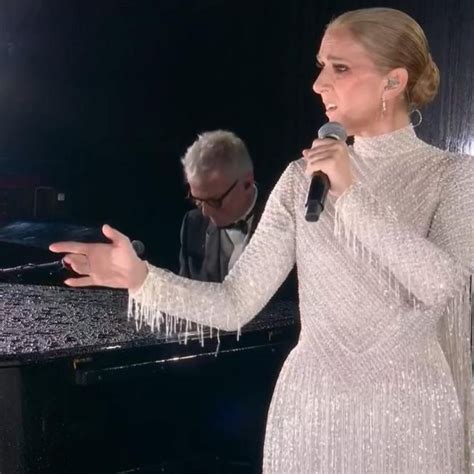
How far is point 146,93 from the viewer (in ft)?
8.96

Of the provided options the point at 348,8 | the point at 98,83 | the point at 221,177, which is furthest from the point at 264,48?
the point at 98,83

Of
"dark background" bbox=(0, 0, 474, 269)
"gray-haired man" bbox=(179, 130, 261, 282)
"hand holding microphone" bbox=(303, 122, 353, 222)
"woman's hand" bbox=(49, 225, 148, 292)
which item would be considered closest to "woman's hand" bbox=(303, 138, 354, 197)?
"hand holding microphone" bbox=(303, 122, 353, 222)

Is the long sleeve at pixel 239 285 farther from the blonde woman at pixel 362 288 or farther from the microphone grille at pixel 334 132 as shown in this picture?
the microphone grille at pixel 334 132

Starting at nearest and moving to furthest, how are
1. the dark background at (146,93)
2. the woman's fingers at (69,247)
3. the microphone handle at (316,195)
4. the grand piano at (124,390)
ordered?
1. the microphone handle at (316,195)
2. the woman's fingers at (69,247)
3. the grand piano at (124,390)
4. the dark background at (146,93)

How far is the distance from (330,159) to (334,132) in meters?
0.07

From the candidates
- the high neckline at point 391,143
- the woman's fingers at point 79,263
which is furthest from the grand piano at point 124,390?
the high neckline at point 391,143

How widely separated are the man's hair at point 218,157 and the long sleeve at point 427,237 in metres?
1.39

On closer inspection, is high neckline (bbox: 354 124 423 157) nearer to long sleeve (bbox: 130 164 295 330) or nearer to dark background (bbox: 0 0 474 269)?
long sleeve (bbox: 130 164 295 330)

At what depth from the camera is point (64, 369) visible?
1.35 m

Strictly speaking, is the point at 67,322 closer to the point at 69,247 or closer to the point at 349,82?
the point at 69,247

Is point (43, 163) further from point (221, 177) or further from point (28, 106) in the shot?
point (221, 177)

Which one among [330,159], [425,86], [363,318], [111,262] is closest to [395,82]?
[425,86]

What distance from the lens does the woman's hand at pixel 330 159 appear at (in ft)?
2.46

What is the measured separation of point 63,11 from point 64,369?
5.92 ft
